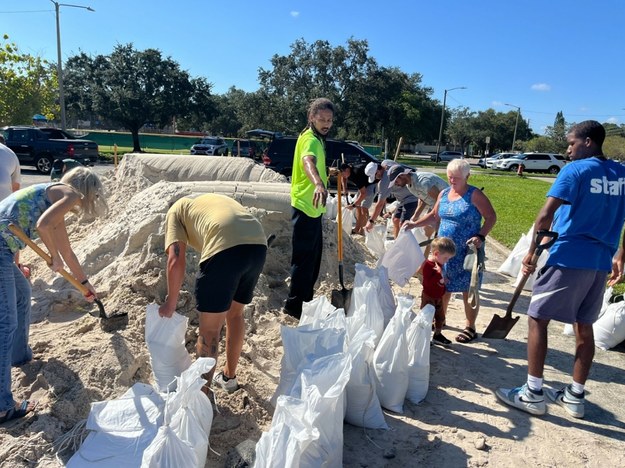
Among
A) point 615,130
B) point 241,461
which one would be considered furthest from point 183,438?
point 615,130

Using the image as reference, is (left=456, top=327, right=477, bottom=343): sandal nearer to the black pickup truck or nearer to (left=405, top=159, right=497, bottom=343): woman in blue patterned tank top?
(left=405, top=159, right=497, bottom=343): woman in blue patterned tank top

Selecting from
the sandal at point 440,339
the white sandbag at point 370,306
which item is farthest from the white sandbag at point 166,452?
the sandal at point 440,339

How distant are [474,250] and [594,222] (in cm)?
117

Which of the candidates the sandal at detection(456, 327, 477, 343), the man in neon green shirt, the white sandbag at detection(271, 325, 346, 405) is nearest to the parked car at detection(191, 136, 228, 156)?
the man in neon green shirt

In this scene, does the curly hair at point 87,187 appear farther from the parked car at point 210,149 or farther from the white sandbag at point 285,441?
the parked car at point 210,149

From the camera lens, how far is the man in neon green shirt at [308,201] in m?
3.75

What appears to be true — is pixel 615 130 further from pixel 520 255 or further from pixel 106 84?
pixel 520 255

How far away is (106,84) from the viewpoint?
103ft

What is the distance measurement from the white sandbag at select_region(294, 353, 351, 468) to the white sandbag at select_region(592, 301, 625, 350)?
9.55 feet

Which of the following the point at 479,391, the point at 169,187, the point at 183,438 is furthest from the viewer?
the point at 169,187

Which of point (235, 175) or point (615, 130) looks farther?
point (615, 130)

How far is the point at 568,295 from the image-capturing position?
9.61 ft

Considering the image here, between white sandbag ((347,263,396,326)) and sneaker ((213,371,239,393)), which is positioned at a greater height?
white sandbag ((347,263,396,326))

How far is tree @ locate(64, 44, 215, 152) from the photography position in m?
30.6
